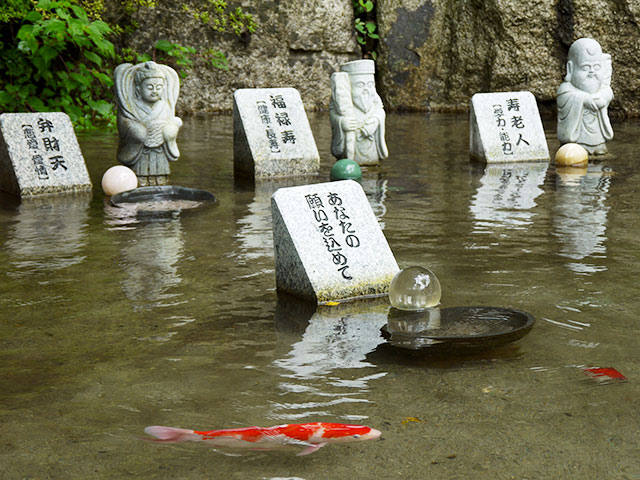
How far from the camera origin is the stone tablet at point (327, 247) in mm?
4465

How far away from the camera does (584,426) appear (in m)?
2.96

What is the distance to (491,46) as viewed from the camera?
1625cm

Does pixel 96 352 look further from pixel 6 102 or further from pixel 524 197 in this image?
pixel 6 102

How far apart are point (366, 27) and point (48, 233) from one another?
12.5 metres

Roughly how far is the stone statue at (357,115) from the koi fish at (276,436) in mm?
6567

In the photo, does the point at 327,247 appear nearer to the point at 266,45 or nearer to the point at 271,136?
the point at 271,136

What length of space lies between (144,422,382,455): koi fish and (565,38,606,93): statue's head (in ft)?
24.5

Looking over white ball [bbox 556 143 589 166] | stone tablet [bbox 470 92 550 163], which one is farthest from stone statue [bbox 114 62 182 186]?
white ball [bbox 556 143 589 166]

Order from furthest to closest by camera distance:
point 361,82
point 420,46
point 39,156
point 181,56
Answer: point 420,46 → point 181,56 → point 361,82 → point 39,156

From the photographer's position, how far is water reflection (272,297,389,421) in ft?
10.4

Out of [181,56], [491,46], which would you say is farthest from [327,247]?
[491,46]

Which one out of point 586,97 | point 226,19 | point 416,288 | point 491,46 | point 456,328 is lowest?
point 456,328

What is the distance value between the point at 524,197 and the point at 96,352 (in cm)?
484

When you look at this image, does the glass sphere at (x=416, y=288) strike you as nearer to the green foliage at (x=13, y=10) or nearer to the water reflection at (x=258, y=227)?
the water reflection at (x=258, y=227)
